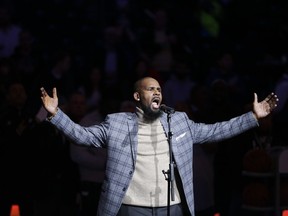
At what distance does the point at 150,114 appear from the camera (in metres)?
8.56

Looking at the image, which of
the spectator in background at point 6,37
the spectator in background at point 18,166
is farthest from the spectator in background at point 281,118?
the spectator in background at point 6,37

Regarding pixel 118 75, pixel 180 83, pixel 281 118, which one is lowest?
pixel 281 118

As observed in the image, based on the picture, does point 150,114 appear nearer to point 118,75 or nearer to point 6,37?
point 118,75

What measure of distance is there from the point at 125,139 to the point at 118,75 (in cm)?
619

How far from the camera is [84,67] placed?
15.4 m

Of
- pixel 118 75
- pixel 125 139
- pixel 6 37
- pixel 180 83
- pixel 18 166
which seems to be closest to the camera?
pixel 125 139

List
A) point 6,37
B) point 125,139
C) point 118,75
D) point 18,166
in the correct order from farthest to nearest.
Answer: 1. point 6,37
2. point 118,75
3. point 18,166
4. point 125,139

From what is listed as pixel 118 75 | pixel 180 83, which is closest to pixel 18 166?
pixel 180 83

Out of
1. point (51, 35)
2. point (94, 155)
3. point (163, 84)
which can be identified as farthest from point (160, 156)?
point (51, 35)

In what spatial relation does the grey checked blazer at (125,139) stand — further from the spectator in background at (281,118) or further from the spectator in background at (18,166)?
the spectator in background at (281,118)

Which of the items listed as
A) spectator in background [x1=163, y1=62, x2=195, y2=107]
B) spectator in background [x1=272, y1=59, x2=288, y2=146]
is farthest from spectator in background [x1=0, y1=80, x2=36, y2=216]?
spectator in background [x1=163, y1=62, x2=195, y2=107]

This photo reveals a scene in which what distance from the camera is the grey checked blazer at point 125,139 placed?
8.42 meters

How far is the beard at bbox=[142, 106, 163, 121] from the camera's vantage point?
851 cm

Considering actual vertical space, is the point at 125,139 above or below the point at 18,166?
below
